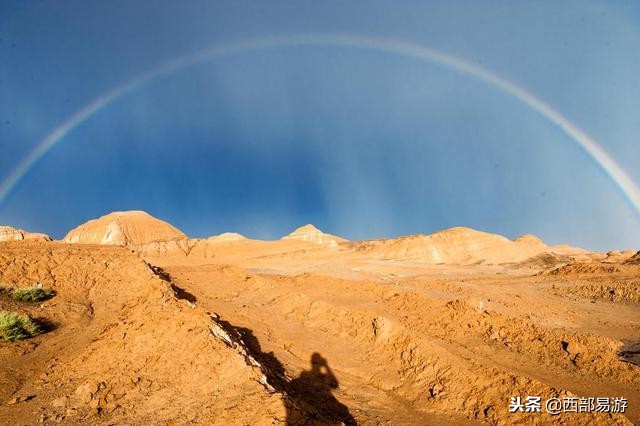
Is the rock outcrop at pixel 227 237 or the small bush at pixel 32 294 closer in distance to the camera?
the small bush at pixel 32 294

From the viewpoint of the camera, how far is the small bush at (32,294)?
10.5 metres

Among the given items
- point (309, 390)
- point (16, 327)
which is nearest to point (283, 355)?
point (309, 390)

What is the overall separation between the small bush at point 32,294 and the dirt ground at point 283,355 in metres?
0.36

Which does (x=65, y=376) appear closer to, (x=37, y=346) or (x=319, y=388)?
(x=37, y=346)

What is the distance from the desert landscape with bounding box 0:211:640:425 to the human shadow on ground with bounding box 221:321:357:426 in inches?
1.7

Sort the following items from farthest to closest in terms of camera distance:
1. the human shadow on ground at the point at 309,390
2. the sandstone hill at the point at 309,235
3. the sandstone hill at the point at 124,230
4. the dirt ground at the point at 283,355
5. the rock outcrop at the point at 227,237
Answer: the sandstone hill at the point at 309,235 < the sandstone hill at the point at 124,230 < the rock outcrop at the point at 227,237 < the dirt ground at the point at 283,355 < the human shadow on ground at the point at 309,390

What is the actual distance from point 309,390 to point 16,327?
6.29m

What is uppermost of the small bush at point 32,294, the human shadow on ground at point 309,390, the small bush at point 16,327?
the small bush at point 32,294

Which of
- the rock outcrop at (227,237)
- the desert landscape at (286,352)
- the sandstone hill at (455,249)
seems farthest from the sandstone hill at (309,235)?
the desert landscape at (286,352)

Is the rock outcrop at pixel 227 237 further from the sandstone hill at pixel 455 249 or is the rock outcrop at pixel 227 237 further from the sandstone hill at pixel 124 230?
the sandstone hill at pixel 455 249

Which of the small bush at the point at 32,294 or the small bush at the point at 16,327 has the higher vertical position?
the small bush at the point at 32,294

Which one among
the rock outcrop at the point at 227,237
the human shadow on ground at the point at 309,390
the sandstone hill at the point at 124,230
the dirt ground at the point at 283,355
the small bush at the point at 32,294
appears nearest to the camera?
the human shadow on ground at the point at 309,390

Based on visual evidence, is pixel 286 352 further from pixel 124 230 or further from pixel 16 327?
pixel 124 230

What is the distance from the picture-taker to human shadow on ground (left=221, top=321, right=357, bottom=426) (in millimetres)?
5520
